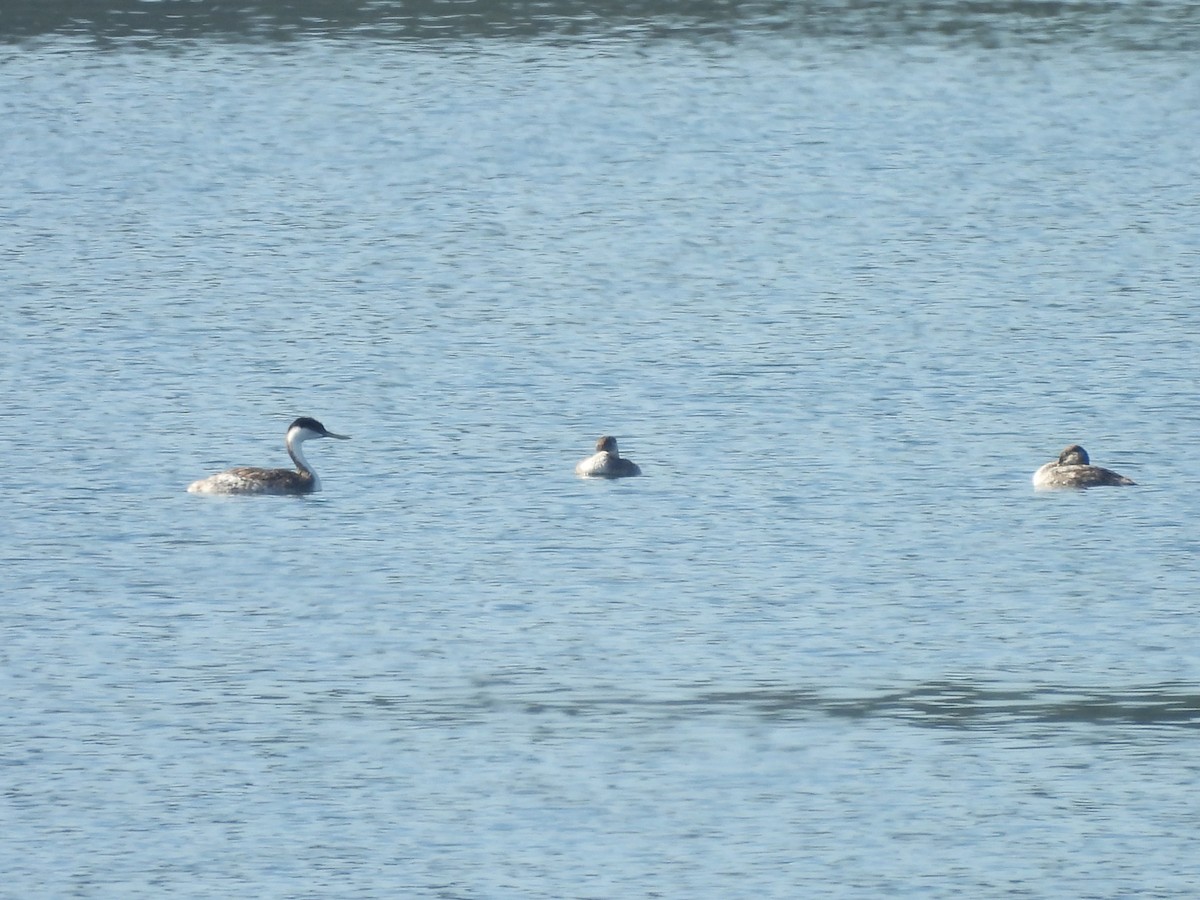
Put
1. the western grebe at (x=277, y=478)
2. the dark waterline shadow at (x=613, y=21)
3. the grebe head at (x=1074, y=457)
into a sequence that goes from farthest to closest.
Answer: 1. the dark waterline shadow at (x=613, y=21)
2. the western grebe at (x=277, y=478)
3. the grebe head at (x=1074, y=457)

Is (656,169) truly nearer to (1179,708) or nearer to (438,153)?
(438,153)

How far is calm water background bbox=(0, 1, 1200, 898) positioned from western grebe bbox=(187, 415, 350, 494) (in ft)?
0.93

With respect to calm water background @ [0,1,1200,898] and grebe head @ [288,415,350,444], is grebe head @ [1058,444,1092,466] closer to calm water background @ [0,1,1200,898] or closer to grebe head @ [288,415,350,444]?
calm water background @ [0,1,1200,898]

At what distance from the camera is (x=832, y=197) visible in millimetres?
34875

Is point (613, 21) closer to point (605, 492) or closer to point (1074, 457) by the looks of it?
point (605, 492)

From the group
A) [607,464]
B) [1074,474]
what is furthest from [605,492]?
[1074,474]

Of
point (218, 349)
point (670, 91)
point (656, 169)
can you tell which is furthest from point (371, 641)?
point (670, 91)

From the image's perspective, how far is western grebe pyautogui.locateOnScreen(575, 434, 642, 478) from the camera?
21.4 metres

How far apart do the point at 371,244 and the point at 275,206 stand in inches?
122

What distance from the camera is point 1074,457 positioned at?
68.9 feet

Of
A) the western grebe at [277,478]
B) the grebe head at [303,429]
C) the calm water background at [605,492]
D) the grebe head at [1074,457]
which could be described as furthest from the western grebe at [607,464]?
the grebe head at [1074,457]

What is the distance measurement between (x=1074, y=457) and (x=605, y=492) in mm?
3494

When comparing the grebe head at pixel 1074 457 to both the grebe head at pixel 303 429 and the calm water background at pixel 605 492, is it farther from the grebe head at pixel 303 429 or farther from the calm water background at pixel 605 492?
the grebe head at pixel 303 429

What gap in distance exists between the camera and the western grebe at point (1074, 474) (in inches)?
818
